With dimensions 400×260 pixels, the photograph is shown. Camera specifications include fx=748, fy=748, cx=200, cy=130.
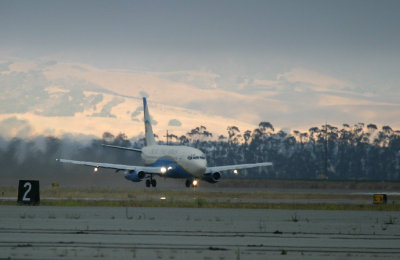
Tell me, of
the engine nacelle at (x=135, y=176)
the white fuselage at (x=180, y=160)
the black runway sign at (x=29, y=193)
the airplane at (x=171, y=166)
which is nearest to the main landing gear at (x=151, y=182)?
the airplane at (x=171, y=166)

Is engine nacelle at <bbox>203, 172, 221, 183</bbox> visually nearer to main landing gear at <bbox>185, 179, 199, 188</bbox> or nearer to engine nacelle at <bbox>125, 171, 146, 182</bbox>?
main landing gear at <bbox>185, 179, 199, 188</bbox>

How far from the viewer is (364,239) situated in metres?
24.8

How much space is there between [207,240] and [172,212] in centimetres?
1478

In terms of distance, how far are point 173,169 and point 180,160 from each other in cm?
170

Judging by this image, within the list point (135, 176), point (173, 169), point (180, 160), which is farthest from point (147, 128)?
point (135, 176)

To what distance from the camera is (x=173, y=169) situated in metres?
86.8

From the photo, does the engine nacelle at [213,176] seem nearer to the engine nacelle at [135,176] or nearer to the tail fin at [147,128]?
the engine nacelle at [135,176]

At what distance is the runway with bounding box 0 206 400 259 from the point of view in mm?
19766

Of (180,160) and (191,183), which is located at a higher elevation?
(180,160)

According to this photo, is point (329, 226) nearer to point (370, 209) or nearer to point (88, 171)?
point (370, 209)

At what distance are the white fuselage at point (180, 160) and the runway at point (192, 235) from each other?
153 ft

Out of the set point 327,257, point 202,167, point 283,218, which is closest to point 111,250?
point 327,257

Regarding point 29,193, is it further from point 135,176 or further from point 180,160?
point 180,160

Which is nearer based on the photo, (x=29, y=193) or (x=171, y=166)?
(x=29, y=193)
